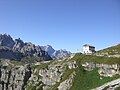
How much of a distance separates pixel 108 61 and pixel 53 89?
33.1 meters

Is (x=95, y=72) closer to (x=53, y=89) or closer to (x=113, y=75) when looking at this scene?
(x=113, y=75)

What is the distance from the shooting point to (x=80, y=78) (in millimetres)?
136250

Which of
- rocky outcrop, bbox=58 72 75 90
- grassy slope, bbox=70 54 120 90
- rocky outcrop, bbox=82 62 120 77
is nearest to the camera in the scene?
grassy slope, bbox=70 54 120 90

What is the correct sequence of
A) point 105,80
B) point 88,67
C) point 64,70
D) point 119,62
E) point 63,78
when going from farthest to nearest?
point 64,70
point 63,78
point 88,67
point 119,62
point 105,80

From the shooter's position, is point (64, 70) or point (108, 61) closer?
point (108, 61)

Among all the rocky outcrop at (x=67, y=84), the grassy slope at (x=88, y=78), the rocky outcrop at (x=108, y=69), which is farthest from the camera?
the rocky outcrop at (x=67, y=84)

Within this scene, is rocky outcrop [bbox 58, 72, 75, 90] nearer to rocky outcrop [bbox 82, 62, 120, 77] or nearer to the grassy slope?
the grassy slope

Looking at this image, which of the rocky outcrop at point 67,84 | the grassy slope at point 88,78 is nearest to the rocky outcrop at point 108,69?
the grassy slope at point 88,78

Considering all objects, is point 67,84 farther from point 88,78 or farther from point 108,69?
point 108,69

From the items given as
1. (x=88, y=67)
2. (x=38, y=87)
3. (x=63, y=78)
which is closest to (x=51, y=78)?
(x=38, y=87)

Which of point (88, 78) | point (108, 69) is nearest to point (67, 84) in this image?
point (88, 78)

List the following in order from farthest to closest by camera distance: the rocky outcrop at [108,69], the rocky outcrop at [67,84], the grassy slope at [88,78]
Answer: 1. the rocky outcrop at [67,84]
2. the rocky outcrop at [108,69]
3. the grassy slope at [88,78]

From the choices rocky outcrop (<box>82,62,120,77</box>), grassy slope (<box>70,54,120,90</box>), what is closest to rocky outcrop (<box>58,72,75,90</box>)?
grassy slope (<box>70,54,120,90</box>)

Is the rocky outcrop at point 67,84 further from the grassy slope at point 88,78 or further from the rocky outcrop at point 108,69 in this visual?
the rocky outcrop at point 108,69
